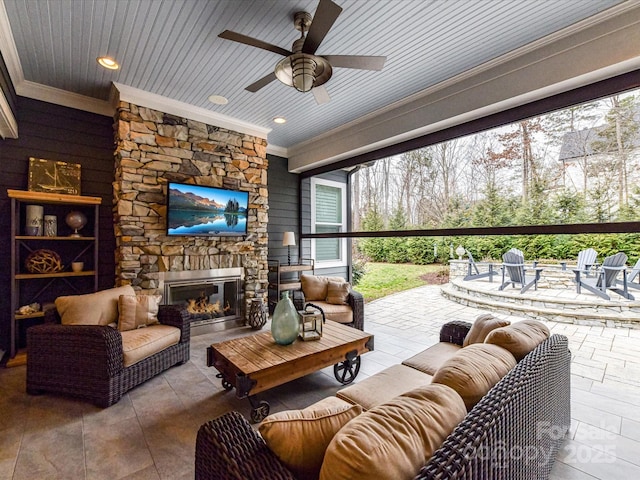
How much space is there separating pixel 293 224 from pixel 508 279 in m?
3.83

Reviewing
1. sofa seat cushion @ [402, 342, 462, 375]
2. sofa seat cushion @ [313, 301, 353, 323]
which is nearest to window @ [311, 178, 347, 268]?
sofa seat cushion @ [313, 301, 353, 323]

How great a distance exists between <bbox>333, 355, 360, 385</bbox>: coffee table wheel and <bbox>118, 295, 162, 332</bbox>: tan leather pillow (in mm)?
2018

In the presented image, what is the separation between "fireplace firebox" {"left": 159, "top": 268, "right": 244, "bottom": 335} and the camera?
422 centimetres

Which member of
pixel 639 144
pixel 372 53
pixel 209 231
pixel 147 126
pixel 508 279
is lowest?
pixel 508 279

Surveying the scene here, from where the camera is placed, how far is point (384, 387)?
1.95m

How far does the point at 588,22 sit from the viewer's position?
2.47m

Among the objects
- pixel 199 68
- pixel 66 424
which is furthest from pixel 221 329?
→ pixel 199 68

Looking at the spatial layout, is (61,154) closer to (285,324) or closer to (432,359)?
(285,324)

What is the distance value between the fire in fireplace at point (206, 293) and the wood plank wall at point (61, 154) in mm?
802

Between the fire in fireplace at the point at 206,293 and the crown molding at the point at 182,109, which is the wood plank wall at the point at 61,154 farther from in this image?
the fire in fireplace at the point at 206,293

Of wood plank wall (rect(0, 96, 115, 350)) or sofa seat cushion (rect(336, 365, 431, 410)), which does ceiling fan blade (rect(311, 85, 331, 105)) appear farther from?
wood plank wall (rect(0, 96, 115, 350))

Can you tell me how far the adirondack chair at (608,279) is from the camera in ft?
10.1

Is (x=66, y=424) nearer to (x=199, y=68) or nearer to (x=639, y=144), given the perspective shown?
(x=199, y=68)

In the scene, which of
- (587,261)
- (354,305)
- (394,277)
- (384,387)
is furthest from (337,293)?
(587,261)
